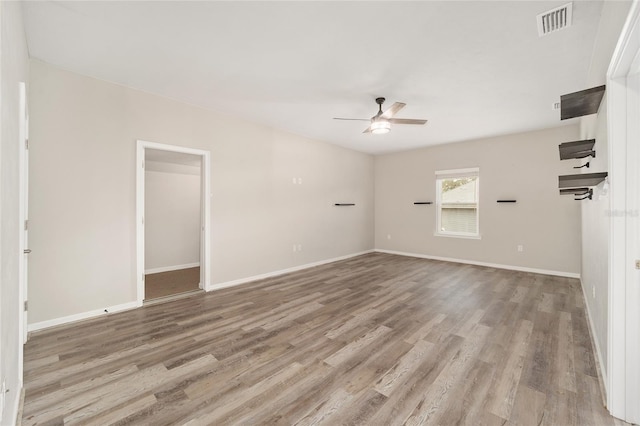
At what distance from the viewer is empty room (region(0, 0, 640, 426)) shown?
1.67 m

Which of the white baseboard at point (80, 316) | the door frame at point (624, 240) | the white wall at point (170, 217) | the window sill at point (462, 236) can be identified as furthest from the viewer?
the window sill at point (462, 236)

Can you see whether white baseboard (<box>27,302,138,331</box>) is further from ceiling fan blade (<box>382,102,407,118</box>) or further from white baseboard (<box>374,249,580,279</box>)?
white baseboard (<box>374,249,580,279</box>)

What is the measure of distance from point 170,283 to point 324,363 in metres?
3.67

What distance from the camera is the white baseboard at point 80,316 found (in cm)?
284

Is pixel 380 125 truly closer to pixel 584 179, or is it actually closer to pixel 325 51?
pixel 325 51

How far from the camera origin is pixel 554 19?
219 centimetres

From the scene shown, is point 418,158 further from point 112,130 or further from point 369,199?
point 112,130

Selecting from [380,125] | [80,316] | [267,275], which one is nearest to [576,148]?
→ [380,125]

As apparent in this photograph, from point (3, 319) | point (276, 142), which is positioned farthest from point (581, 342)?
point (276, 142)

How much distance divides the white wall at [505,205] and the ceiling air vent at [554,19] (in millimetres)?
3673

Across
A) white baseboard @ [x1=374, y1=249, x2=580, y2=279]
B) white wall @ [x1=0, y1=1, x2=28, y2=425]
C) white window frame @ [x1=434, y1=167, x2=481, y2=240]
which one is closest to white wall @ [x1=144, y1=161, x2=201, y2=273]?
white wall @ [x1=0, y1=1, x2=28, y2=425]

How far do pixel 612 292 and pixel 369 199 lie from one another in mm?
6089

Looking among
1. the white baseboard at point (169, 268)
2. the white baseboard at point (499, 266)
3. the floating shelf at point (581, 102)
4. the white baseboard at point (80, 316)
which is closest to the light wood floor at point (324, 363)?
the white baseboard at point (80, 316)

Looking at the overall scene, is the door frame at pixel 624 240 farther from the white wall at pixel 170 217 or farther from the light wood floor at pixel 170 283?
the white wall at pixel 170 217
